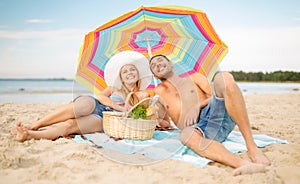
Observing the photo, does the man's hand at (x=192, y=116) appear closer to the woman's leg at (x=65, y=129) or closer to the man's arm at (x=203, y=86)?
the man's arm at (x=203, y=86)

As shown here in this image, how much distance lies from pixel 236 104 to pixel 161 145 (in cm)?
83

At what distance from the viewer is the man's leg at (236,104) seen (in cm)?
207

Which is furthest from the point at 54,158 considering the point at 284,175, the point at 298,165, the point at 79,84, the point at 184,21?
the point at 184,21

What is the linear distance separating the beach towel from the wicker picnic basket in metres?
0.06

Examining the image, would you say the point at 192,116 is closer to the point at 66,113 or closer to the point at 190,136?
the point at 190,136


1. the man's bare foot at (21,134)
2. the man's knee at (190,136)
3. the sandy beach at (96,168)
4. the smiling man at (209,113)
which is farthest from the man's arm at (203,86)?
the man's bare foot at (21,134)

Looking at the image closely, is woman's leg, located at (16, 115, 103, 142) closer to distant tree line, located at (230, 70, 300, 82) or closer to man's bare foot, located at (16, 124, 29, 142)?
man's bare foot, located at (16, 124, 29, 142)

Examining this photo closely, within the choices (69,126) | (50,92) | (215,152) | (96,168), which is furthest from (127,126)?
(50,92)

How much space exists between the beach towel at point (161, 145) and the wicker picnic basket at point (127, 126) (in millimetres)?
56

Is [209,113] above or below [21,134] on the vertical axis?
above

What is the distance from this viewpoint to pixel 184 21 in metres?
3.20

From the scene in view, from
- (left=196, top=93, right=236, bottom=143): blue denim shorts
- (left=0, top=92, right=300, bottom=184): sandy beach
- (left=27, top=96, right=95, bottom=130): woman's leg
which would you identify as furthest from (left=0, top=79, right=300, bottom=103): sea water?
(left=196, top=93, right=236, bottom=143): blue denim shorts

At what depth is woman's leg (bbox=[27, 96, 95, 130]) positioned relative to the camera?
109 inches

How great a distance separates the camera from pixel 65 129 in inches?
111
